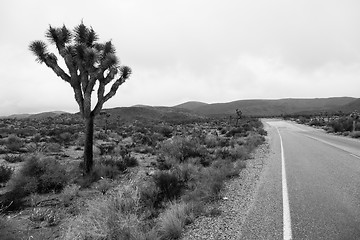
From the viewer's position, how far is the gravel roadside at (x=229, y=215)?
461cm

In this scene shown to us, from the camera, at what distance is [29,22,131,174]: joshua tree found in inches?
411

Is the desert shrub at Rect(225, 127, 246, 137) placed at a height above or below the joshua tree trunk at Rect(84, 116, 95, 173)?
below

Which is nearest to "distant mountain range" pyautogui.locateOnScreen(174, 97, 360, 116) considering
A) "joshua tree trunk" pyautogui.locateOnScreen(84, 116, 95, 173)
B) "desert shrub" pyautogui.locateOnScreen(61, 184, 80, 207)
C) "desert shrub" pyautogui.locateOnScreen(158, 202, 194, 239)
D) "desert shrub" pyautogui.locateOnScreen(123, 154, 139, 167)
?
"desert shrub" pyautogui.locateOnScreen(123, 154, 139, 167)

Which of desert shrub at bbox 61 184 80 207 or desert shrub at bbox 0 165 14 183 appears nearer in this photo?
desert shrub at bbox 61 184 80 207

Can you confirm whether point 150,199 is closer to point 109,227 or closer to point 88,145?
point 109,227

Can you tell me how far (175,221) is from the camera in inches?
189

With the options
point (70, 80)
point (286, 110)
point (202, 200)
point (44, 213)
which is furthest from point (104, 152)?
point (286, 110)

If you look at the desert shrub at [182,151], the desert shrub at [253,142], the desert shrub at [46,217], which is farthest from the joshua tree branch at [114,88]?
the desert shrub at [253,142]

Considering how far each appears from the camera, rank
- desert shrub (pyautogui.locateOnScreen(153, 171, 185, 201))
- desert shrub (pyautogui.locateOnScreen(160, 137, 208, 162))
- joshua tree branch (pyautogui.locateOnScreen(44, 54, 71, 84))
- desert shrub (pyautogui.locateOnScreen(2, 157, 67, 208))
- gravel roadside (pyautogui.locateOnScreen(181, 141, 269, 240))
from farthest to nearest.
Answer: desert shrub (pyautogui.locateOnScreen(160, 137, 208, 162)) < joshua tree branch (pyautogui.locateOnScreen(44, 54, 71, 84)) < desert shrub (pyautogui.locateOnScreen(2, 157, 67, 208)) < desert shrub (pyautogui.locateOnScreen(153, 171, 185, 201)) < gravel roadside (pyautogui.locateOnScreen(181, 141, 269, 240))

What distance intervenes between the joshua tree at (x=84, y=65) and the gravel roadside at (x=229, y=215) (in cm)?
602

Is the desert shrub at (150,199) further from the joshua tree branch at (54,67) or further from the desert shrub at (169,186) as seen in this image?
the joshua tree branch at (54,67)

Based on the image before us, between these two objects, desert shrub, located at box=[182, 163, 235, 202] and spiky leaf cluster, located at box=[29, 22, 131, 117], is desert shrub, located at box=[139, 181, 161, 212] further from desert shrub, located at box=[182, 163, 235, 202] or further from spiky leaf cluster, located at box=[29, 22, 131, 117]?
spiky leaf cluster, located at box=[29, 22, 131, 117]

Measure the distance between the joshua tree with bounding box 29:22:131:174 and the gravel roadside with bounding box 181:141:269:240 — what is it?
6.02 metres

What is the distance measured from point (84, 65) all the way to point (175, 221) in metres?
8.12
